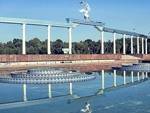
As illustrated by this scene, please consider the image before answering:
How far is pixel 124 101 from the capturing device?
17578 mm

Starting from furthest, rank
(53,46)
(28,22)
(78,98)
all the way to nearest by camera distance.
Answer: (53,46), (28,22), (78,98)

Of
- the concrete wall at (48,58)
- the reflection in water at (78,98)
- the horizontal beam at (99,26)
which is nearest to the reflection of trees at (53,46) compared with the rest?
the horizontal beam at (99,26)

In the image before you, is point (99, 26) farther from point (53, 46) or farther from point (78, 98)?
point (78, 98)

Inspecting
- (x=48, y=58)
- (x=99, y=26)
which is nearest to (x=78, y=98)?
(x=48, y=58)

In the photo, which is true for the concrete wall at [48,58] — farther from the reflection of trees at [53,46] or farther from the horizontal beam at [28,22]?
the reflection of trees at [53,46]

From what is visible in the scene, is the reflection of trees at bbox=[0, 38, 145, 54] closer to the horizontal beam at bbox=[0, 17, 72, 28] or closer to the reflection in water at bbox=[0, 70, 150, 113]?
the horizontal beam at bbox=[0, 17, 72, 28]

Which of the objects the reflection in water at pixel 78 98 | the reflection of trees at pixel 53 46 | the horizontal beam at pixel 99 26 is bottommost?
the reflection in water at pixel 78 98

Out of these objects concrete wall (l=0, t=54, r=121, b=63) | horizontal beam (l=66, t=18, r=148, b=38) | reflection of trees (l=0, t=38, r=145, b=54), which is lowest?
concrete wall (l=0, t=54, r=121, b=63)

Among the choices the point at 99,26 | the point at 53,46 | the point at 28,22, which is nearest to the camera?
the point at 28,22

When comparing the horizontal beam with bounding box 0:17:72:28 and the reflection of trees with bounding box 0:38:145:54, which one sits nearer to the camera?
the horizontal beam with bounding box 0:17:72:28

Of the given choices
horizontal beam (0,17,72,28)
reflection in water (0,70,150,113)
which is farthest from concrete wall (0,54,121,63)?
reflection in water (0,70,150,113)

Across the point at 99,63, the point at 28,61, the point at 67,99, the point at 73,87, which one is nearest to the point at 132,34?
the point at 99,63

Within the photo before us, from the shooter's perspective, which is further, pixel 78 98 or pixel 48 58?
pixel 48 58

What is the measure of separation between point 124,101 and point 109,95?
2.18m
